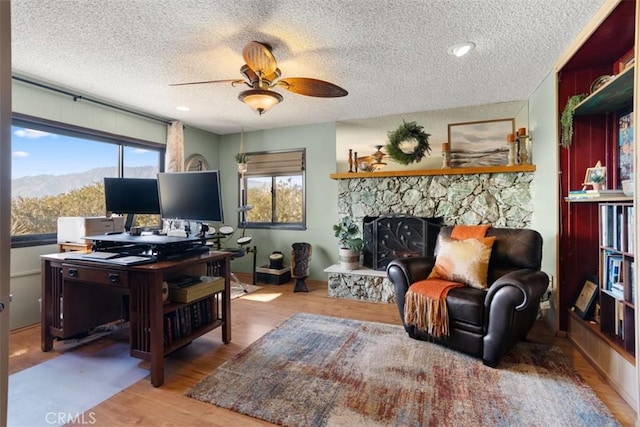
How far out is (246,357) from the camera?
2.33 meters

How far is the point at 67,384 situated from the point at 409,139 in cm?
396

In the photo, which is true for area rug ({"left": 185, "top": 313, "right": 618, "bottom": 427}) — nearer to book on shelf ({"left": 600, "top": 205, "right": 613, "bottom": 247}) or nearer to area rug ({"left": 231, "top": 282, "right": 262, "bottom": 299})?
book on shelf ({"left": 600, "top": 205, "right": 613, "bottom": 247})

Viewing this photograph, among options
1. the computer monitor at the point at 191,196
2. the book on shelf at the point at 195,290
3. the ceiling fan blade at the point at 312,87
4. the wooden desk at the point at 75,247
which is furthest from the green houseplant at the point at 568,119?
the wooden desk at the point at 75,247

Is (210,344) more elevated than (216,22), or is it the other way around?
(216,22)

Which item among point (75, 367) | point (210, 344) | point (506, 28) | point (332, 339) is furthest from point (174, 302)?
point (506, 28)

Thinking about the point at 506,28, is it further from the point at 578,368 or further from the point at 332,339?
the point at 332,339

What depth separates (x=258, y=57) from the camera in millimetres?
2230

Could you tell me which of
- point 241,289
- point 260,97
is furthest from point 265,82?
point 241,289

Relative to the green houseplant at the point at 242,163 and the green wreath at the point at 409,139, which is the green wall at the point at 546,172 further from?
the green houseplant at the point at 242,163

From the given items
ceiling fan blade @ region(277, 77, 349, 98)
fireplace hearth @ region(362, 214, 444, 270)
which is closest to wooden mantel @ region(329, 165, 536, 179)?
fireplace hearth @ region(362, 214, 444, 270)

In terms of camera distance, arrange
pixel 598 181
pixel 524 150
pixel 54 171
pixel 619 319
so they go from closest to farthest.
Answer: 1. pixel 619 319
2. pixel 598 181
3. pixel 54 171
4. pixel 524 150

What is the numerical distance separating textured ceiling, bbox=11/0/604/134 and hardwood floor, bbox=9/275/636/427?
7.71 ft

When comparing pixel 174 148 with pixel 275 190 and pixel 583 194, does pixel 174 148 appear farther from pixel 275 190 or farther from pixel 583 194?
pixel 583 194

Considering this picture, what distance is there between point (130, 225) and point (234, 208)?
2.55 metres
